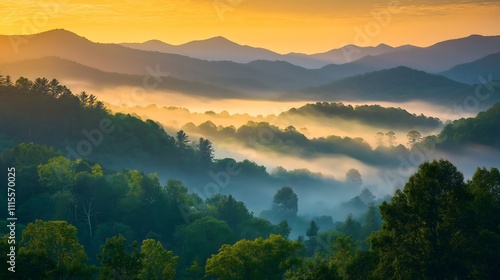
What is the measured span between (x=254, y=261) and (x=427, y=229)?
49.1ft

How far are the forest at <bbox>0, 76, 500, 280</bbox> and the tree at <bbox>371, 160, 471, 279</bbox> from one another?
0.06 meters

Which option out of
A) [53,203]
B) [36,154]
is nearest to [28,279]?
[53,203]

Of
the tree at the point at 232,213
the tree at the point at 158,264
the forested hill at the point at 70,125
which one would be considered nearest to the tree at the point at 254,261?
the tree at the point at 158,264

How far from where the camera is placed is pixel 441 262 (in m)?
43.6

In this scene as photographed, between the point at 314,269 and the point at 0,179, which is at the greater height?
the point at 0,179

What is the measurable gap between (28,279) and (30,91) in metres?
104

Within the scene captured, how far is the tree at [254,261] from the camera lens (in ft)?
178

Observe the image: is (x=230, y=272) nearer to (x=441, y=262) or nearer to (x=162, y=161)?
(x=441, y=262)

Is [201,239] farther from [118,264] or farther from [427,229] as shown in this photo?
[427,229]

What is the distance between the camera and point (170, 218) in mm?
89750

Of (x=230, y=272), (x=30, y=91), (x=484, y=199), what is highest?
(x=30, y=91)

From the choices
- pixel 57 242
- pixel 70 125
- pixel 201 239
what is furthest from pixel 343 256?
pixel 70 125

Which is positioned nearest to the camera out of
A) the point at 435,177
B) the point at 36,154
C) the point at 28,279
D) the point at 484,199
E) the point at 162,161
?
the point at 28,279

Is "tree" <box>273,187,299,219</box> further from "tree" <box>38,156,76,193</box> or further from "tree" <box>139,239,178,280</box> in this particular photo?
"tree" <box>139,239,178,280</box>
